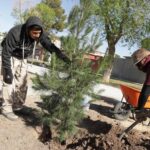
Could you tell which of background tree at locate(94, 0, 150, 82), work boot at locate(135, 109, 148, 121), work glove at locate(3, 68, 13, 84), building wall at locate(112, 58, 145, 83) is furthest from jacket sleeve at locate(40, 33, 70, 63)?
building wall at locate(112, 58, 145, 83)

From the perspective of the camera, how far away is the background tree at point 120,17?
A: 23.7m

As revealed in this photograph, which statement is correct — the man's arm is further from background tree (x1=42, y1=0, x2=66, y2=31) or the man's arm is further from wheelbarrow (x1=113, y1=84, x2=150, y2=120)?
background tree (x1=42, y1=0, x2=66, y2=31)

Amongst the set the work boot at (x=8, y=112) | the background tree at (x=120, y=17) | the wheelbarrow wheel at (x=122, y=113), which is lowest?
the wheelbarrow wheel at (x=122, y=113)

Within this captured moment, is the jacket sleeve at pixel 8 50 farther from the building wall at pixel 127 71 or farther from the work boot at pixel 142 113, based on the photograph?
the building wall at pixel 127 71

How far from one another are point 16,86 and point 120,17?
60.3 feet

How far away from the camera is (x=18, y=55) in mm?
6117

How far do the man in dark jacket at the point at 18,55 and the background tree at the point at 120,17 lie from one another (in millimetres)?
17340

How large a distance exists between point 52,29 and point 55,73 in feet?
170

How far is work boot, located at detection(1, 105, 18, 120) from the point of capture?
19.9 feet

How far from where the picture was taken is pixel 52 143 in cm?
559

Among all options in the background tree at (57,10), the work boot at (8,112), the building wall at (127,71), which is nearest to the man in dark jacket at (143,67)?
the work boot at (8,112)

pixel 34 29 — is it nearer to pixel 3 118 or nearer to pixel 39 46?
pixel 39 46

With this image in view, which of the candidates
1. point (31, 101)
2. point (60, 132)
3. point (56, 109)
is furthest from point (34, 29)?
point (31, 101)

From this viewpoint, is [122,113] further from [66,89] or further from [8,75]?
[8,75]
